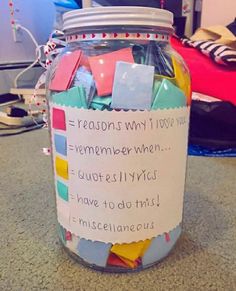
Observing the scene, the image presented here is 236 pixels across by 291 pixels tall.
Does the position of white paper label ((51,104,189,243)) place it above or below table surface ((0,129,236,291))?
above

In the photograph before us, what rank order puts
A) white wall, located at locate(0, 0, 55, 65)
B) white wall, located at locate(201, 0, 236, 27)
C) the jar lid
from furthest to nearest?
white wall, located at locate(0, 0, 55, 65) → white wall, located at locate(201, 0, 236, 27) → the jar lid

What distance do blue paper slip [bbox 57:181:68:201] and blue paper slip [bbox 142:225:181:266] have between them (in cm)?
11

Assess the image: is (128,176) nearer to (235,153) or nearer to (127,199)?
(127,199)

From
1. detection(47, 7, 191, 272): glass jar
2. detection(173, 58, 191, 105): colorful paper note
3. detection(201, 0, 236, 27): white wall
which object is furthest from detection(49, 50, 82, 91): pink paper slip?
detection(201, 0, 236, 27): white wall

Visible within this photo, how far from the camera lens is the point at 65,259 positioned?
0.36 metres

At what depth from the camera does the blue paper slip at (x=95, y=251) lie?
13.0 inches

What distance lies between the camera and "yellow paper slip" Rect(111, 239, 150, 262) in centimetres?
33

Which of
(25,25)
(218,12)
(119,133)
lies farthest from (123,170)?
(25,25)

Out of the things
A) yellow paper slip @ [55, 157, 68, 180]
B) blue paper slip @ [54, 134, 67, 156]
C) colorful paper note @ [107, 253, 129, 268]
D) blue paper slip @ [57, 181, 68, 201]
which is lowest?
colorful paper note @ [107, 253, 129, 268]

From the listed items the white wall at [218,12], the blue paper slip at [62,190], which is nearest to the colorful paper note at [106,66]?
the blue paper slip at [62,190]

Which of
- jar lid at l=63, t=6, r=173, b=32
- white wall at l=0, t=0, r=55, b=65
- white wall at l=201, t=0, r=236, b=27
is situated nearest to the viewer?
jar lid at l=63, t=6, r=173, b=32

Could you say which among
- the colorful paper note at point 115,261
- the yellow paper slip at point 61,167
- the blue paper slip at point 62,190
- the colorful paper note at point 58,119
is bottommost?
the colorful paper note at point 115,261

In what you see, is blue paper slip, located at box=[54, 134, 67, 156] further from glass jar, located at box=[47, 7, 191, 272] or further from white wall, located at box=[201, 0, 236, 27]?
white wall, located at box=[201, 0, 236, 27]

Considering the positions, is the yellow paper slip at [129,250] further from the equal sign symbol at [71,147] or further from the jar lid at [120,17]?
the jar lid at [120,17]
